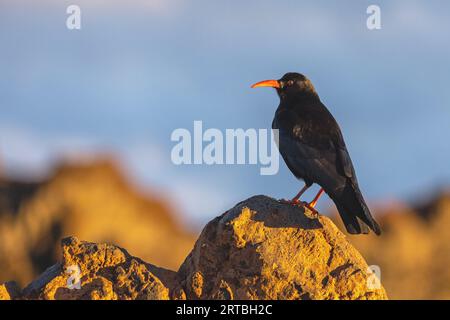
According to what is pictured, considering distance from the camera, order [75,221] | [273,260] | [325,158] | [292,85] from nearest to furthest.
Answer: [273,260], [325,158], [292,85], [75,221]

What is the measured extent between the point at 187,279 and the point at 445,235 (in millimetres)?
34810

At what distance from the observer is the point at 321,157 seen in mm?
10586

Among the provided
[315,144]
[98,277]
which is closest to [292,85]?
[315,144]

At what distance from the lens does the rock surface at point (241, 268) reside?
8750 mm

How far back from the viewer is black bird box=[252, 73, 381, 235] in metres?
10.2

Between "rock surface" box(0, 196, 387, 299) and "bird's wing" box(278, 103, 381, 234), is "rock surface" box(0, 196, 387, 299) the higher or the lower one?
the lower one

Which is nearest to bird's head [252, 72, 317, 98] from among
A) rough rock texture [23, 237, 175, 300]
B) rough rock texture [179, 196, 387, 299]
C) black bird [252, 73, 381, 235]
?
black bird [252, 73, 381, 235]

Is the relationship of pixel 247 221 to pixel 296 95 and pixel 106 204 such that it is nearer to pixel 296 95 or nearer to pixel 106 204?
pixel 296 95

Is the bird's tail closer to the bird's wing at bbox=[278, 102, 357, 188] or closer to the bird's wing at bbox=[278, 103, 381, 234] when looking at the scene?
the bird's wing at bbox=[278, 103, 381, 234]

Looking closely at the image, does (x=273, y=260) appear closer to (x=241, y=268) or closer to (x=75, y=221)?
(x=241, y=268)

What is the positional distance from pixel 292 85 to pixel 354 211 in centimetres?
258

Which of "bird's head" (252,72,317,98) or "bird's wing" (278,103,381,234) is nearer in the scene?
"bird's wing" (278,103,381,234)
